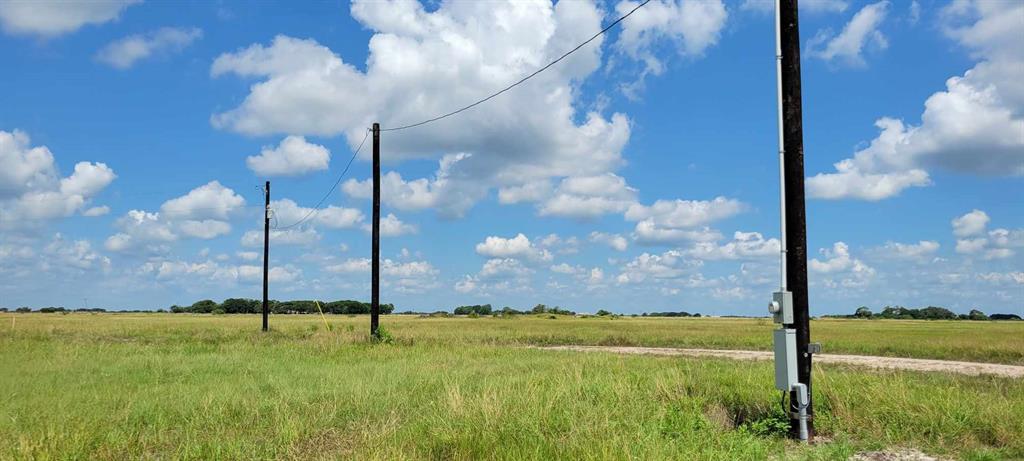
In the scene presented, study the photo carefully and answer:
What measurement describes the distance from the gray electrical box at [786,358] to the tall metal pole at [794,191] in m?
0.20

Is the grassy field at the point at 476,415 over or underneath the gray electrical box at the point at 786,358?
underneath

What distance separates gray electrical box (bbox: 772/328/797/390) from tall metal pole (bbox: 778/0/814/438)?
0.20 m

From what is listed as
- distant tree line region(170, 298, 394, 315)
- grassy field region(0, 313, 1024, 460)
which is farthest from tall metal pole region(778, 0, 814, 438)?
distant tree line region(170, 298, 394, 315)

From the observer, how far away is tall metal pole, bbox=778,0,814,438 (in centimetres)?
993

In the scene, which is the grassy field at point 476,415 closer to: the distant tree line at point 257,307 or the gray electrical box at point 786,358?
the gray electrical box at point 786,358

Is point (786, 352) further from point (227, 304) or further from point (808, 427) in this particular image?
point (227, 304)

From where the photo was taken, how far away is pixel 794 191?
10219 mm

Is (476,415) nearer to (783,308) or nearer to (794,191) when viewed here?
(783,308)

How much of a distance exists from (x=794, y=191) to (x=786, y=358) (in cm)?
247

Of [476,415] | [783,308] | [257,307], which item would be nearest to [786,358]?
[783,308]

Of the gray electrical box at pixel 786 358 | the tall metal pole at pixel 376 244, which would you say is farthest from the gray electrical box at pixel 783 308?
the tall metal pole at pixel 376 244

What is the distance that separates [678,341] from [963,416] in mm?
26526

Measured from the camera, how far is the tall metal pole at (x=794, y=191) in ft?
32.6

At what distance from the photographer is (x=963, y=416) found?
379 inches
